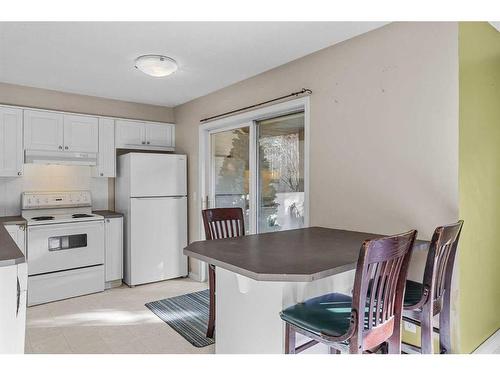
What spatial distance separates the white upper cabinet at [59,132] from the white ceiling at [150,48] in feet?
1.19

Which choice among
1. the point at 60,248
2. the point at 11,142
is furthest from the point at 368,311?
the point at 11,142

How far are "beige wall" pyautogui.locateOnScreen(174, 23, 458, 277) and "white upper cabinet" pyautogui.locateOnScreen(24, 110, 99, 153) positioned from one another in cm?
248

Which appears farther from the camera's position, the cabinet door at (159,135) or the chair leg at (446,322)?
the cabinet door at (159,135)

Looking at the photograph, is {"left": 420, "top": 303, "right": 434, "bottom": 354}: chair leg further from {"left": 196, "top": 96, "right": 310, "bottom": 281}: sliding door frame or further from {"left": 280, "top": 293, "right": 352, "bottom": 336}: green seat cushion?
{"left": 196, "top": 96, "right": 310, "bottom": 281}: sliding door frame

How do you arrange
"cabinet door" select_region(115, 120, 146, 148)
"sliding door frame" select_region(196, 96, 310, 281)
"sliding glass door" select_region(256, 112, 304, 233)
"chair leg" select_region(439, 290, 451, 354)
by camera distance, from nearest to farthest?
"chair leg" select_region(439, 290, 451, 354)
"sliding door frame" select_region(196, 96, 310, 281)
"sliding glass door" select_region(256, 112, 304, 233)
"cabinet door" select_region(115, 120, 146, 148)

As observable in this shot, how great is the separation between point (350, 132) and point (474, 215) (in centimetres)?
100

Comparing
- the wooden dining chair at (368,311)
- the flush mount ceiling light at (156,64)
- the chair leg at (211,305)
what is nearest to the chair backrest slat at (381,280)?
the wooden dining chair at (368,311)

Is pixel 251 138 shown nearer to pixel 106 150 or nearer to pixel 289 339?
pixel 106 150

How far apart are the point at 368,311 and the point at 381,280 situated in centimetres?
16

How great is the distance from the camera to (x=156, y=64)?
290 cm

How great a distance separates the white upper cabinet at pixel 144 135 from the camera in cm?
439

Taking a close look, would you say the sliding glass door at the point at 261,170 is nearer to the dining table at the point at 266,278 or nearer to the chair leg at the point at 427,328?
the dining table at the point at 266,278

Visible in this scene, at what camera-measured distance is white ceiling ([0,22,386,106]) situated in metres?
2.43

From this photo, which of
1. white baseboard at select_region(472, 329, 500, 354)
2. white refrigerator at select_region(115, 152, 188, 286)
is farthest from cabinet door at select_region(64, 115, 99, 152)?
white baseboard at select_region(472, 329, 500, 354)
